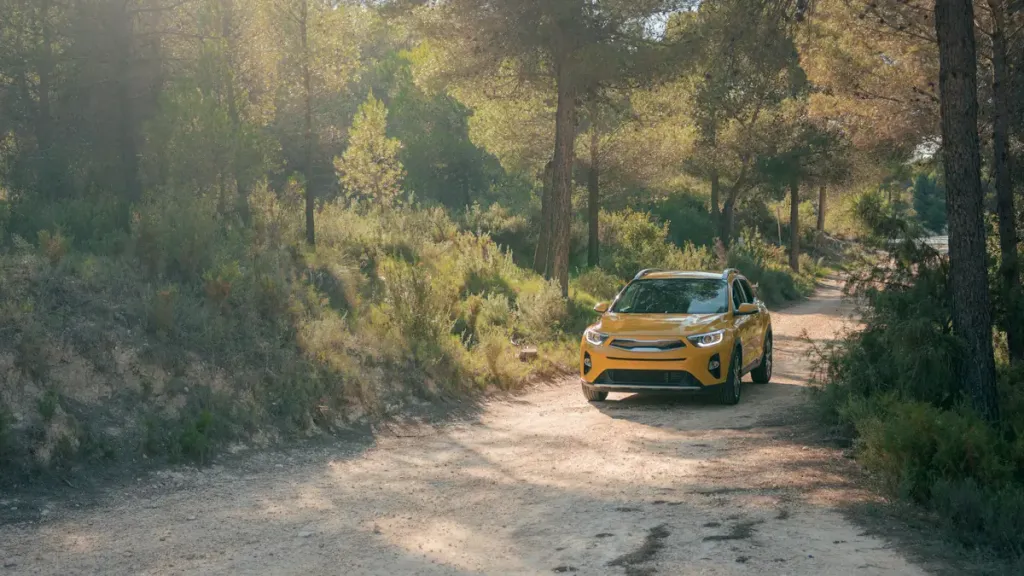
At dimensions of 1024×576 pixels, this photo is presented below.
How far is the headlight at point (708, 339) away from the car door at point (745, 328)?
22.3 inches

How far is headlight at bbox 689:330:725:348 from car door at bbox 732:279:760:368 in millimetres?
566

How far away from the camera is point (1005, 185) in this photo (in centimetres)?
1198

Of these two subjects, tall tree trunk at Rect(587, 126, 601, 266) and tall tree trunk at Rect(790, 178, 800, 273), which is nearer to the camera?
tall tree trunk at Rect(587, 126, 601, 266)

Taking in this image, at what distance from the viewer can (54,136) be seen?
2184cm

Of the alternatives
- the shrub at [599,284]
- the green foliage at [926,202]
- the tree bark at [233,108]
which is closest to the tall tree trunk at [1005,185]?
the shrub at [599,284]

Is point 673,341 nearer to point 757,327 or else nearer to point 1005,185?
point 757,327

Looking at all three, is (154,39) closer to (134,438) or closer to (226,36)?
(226,36)

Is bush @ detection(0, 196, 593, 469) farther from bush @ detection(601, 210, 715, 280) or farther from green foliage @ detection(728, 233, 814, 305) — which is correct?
green foliage @ detection(728, 233, 814, 305)

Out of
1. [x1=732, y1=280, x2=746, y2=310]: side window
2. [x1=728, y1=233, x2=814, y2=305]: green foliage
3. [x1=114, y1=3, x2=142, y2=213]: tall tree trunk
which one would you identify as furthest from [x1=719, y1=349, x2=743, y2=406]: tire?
[x1=728, y1=233, x2=814, y2=305]: green foliage

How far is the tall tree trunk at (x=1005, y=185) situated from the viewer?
35.6 feet

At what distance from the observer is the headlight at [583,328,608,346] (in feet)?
41.7

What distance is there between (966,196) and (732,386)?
15.0ft

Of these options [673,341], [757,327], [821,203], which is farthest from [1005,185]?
[821,203]

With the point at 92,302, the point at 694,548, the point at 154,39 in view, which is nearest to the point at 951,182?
the point at 694,548
